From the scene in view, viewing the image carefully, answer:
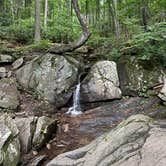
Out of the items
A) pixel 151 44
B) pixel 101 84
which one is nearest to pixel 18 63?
pixel 101 84

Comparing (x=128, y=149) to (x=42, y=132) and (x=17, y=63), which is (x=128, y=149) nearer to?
(x=42, y=132)

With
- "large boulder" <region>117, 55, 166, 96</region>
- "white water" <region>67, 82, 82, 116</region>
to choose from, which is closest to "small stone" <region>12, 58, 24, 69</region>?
"white water" <region>67, 82, 82, 116</region>

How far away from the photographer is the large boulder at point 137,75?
11023mm

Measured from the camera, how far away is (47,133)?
7859 mm

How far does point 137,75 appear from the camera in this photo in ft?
37.3

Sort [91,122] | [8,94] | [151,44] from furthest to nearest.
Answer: [151,44]
[8,94]
[91,122]

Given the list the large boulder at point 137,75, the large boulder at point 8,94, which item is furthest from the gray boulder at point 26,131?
the large boulder at point 137,75

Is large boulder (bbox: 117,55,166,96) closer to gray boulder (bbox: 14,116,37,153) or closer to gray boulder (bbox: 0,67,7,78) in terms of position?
gray boulder (bbox: 0,67,7,78)

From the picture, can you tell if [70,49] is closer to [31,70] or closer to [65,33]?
[31,70]

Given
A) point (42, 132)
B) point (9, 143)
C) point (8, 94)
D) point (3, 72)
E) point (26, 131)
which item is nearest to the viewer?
point (9, 143)

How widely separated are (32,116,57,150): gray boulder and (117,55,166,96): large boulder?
376cm

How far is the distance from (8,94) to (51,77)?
5.86 feet

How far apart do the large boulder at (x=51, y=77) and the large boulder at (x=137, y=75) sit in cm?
179

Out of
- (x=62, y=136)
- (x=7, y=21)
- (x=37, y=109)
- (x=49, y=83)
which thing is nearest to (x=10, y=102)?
(x=37, y=109)
